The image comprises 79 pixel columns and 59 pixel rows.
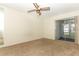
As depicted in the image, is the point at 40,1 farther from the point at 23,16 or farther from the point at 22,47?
the point at 22,47

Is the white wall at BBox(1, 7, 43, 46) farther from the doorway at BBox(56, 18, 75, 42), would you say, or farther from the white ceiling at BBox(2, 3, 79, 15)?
the doorway at BBox(56, 18, 75, 42)

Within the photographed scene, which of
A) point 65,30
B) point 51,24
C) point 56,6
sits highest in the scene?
point 56,6

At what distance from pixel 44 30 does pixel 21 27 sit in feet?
1.61

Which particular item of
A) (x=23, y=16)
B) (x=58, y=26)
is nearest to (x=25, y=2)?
(x=23, y=16)

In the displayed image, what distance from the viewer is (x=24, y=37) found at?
2.32 m

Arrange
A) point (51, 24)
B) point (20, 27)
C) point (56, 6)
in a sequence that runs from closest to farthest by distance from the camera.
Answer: point (56, 6) → point (20, 27) → point (51, 24)

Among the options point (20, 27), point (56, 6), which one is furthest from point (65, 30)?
point (20, 27)

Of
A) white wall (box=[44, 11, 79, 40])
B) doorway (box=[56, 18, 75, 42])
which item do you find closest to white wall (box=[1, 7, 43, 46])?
white wall (box=[44, 11, 79, 40])

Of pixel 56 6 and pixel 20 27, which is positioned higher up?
pixel 56 6

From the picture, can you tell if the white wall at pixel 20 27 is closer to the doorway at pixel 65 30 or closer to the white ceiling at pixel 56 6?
the white ceiling at pixel 56 6

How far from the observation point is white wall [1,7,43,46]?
212 centimetres

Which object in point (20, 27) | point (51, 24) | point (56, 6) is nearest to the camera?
point (56, 6)

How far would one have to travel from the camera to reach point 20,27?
215 cm

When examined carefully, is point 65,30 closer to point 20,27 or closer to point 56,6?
point 56,6
